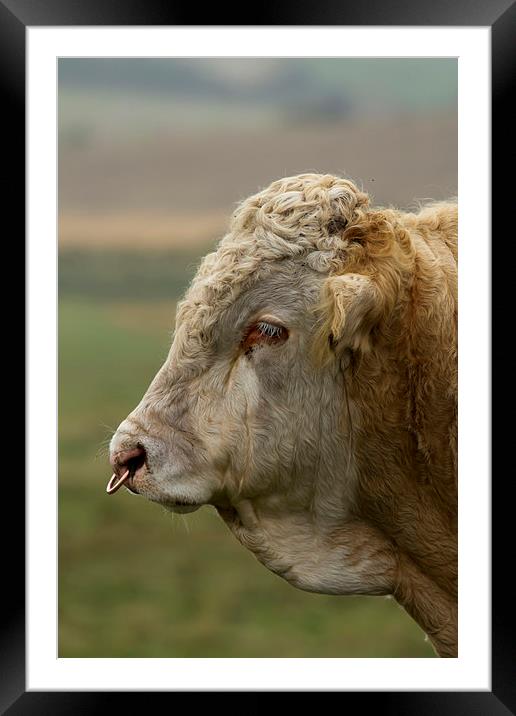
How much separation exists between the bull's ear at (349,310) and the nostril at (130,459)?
1028 mm

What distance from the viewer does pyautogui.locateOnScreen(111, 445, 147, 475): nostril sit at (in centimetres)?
445

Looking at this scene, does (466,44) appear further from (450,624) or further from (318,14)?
(450,624)

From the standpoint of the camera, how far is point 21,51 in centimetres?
460

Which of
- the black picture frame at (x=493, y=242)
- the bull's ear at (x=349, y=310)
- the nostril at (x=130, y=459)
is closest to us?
the bull's ear at (x=349, y=310)

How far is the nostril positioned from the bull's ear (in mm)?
1028

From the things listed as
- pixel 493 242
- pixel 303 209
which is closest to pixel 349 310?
pixel 303 209

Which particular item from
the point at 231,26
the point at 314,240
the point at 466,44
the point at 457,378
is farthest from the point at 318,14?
the point at 457,378

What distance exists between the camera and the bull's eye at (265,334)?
14.3 feet

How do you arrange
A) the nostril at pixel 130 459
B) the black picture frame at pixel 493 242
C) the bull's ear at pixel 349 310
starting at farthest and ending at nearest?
the nostril at pixel 130 459 → the black picture frame at pixel 493 242 → the bull's ear at pixel 349 310

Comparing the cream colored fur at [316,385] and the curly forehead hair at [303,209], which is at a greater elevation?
the curly forehead hair at [303,209]

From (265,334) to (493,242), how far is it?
1150mm

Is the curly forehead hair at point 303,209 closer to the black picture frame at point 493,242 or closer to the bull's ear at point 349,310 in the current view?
the bull's ear at point 349,310

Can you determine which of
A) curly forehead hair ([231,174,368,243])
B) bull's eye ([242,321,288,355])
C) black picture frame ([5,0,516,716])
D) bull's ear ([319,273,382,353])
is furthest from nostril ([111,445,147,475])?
curly forehead hair ([231,174,368,243])

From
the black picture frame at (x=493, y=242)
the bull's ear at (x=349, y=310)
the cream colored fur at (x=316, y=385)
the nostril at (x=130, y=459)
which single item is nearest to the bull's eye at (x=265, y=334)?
the cream colored fur at (x=316, y=385)
